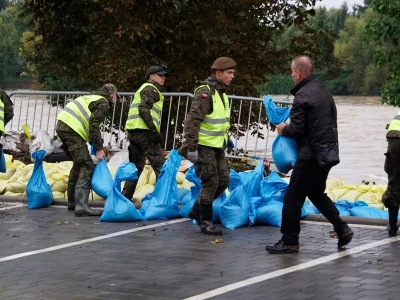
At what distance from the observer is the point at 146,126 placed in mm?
11805

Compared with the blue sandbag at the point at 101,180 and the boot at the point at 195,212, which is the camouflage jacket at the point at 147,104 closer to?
the blue sandbag at the point at 101,180

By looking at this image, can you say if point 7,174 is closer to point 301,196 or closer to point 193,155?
point 193,155

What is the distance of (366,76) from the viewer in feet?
335

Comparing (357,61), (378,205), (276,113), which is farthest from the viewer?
(357,61)

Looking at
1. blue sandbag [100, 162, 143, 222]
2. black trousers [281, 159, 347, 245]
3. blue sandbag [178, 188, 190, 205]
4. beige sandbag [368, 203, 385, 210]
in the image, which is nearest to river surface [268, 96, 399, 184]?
blue sandbag [178, 188, 190, 205]

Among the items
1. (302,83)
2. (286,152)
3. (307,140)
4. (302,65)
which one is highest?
(302,65)

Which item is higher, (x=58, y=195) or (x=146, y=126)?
(x=146, y=126)

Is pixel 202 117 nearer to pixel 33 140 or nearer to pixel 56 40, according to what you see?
pixel 33 140

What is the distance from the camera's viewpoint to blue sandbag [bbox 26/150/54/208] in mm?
12055

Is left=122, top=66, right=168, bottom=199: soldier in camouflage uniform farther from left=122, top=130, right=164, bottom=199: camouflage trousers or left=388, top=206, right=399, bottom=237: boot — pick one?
→ left=388, top=206, right=399, bottom=237: boot

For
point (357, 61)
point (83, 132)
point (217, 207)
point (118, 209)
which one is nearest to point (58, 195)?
point (83, 132)

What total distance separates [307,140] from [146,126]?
3333 millimetres

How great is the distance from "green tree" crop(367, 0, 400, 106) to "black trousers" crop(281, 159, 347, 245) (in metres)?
14.5

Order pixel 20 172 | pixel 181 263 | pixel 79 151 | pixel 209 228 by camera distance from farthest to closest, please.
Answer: pixel 20 172, pixel 79 151, pixel 209 228, pixel 181 263
